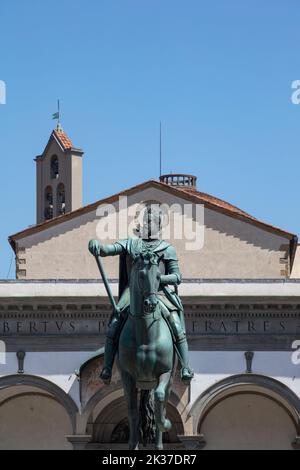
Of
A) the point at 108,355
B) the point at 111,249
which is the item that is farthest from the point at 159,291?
the point at 108,355

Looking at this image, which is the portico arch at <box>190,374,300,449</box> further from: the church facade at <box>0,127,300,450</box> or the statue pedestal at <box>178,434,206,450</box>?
the statue pedestal at <box>178,434,206,450</box>

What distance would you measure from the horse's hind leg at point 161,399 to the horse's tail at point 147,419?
0.81ft

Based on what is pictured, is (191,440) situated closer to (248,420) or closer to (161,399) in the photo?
(248,420)

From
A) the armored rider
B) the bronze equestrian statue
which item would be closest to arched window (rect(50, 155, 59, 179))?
the bronze equestrian statue

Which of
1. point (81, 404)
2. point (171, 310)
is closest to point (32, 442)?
point (81, 404)

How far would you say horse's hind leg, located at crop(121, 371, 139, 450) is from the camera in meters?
22.6

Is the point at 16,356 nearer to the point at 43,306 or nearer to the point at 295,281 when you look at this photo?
the point at 43,306

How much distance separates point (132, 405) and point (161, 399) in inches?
24.9

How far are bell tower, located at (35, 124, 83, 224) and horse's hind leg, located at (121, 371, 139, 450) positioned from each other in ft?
103

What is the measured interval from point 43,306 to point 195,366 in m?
4.00

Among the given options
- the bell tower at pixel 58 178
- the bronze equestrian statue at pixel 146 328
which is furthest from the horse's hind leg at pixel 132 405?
the bell tower at pixel 58 178
